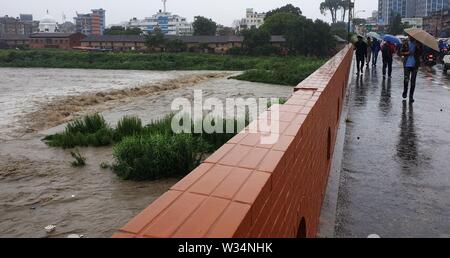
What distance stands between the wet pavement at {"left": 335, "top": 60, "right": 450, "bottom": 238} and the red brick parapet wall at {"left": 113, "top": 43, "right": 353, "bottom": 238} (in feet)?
4.91

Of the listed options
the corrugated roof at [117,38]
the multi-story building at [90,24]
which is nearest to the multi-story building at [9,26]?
the multi-story building at [90,24]

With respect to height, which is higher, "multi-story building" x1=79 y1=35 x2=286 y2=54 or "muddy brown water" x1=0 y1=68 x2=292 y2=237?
"multi-story building" x1=79 y1=35 x2=286 y2=54

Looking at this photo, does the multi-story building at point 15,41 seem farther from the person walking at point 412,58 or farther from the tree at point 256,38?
Answer: the person walking at point 412,58

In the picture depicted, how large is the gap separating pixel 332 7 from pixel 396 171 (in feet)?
469

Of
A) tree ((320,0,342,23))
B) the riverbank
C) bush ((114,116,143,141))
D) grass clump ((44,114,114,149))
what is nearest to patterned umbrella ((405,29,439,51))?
bush ((114,116,143,141))

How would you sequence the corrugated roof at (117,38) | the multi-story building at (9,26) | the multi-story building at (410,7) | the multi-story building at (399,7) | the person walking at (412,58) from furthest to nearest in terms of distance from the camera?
the multi-story building at (399,7), the multi-story building at (9,26), the multi-story building at (410,7), the corrugated roof at (117,38), the person walking at (412,58)

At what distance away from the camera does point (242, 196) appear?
177 centimetres

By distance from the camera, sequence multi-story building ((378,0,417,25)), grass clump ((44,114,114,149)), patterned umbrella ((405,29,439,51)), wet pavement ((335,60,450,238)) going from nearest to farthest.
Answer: wet pavement ((335,60,450,238)), patterned umbrella ((405,29,439,51)), grass clump ((44,114,114,149)), multi-story building ((378,0,417,25))

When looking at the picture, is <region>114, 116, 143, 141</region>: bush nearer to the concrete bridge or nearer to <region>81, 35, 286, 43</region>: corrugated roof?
the concrete bridge

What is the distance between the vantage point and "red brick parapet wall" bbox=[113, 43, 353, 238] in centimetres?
155

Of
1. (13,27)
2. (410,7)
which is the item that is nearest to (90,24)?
(13,27)

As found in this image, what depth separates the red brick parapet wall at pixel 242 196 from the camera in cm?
155

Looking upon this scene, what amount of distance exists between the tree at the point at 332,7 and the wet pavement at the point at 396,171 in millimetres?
134483
